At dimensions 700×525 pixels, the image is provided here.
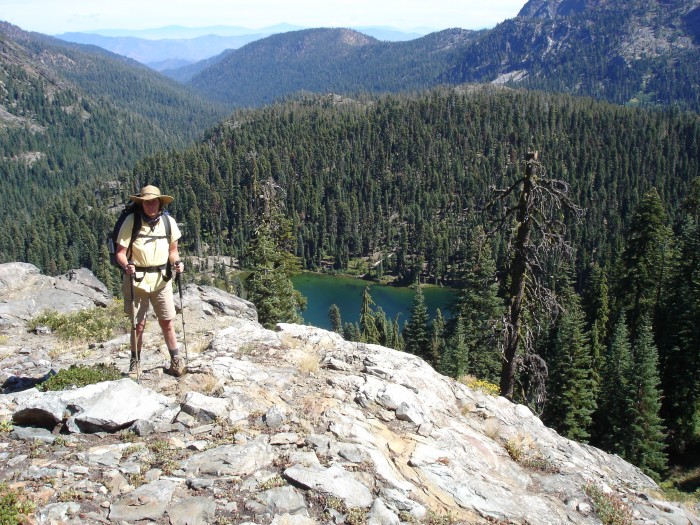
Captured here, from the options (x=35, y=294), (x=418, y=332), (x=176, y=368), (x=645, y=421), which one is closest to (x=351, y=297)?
(x=418, y=332)

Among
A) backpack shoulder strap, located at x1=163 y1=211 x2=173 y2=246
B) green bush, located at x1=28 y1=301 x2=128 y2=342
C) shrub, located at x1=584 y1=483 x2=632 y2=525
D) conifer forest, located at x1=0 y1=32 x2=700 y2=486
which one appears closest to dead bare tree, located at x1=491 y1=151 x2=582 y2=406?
conifer forest, located at x1=0 y1=32 x2=700 y2=486

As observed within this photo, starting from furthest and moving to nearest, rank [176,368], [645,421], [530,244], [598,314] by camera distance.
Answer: [598,314] < [645,421] < [530,244] < [176,368]

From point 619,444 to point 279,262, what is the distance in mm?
27930

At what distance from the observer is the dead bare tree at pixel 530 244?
14.5m

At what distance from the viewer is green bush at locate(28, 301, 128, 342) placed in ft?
49.9

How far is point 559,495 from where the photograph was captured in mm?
9430

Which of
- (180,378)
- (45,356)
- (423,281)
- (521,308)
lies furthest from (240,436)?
(423,281)

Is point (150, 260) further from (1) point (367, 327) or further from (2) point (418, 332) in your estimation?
(1) point (367, 327)

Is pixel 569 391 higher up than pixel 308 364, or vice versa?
pixel 308 364

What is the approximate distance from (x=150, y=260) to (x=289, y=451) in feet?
14.8

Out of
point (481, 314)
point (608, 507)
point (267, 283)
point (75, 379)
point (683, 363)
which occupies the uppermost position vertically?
point (75, 379)

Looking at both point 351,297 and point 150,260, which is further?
point 351,297

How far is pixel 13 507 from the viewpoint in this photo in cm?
581

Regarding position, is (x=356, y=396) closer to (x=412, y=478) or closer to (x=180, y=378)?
(x=412, y=478)
